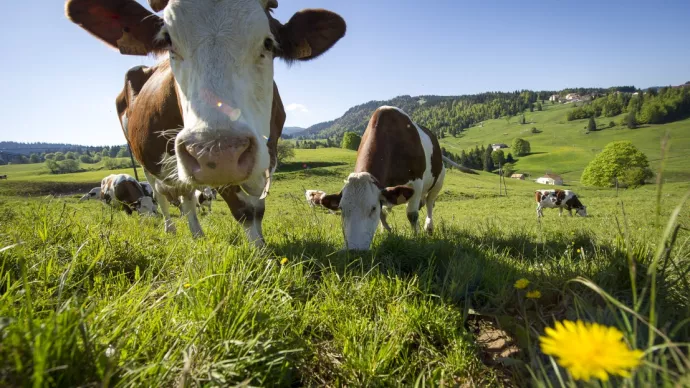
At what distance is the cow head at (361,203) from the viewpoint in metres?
4.69

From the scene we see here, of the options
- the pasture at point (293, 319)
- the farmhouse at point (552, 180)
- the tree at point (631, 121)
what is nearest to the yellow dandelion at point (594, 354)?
the pasture at point (293, 319)

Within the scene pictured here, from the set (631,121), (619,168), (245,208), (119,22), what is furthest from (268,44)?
(631,121)

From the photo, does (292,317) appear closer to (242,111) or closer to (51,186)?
(242,111)

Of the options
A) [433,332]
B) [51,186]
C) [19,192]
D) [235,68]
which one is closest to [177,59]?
[235,68]

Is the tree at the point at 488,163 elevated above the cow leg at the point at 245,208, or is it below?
below

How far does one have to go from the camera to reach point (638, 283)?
2.25 metres

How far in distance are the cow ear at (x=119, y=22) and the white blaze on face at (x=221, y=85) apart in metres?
0.81

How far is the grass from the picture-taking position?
284ft

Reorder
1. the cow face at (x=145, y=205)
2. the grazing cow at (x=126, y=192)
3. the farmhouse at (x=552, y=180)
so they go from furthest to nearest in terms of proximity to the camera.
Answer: the farmhouse at (x=552, y=180) < the grazing cow at (x=126, y=192) < the cow face at (x=145, y=205)

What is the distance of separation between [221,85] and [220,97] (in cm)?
16

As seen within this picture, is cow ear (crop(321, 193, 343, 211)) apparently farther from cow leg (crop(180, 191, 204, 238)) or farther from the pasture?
the pasture

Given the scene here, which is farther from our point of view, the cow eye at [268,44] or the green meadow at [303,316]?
the cow eye at [268,44]

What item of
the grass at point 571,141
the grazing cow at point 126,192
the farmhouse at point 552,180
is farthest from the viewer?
the grass at point 571,141

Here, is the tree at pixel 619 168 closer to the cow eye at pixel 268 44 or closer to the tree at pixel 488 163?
the tree at pixel 488 163
